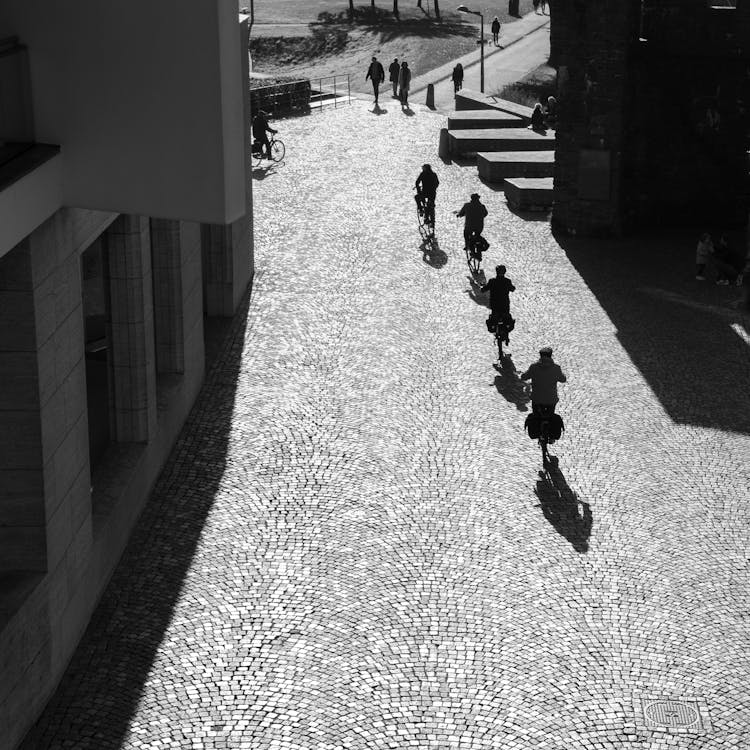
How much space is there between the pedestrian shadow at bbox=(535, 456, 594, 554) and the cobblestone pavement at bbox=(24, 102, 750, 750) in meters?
0.04

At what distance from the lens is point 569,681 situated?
42.2ft

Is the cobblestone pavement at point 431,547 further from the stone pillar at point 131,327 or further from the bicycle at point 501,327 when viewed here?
the stone pillar at point 131,327

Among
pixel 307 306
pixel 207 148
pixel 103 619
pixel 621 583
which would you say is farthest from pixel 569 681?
pixel 307 306

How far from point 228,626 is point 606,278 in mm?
15216

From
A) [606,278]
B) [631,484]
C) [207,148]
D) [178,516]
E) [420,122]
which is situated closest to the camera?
[207,148]

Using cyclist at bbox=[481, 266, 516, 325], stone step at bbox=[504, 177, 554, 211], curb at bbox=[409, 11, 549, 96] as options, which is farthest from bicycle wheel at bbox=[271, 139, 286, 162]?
cyclist at bbox=[481, 266, 516, 325]

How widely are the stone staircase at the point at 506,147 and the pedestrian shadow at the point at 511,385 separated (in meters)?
11.6

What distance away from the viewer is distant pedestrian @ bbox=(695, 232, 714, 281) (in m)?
27.2

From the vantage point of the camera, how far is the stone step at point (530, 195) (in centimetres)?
3266

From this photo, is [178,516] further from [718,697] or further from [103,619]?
[718,697]

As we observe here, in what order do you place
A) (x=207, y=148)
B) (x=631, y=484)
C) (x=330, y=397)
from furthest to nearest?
(x=330, y=397), (x=631, y=484), (x=207, y=148)

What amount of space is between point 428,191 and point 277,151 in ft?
30.3

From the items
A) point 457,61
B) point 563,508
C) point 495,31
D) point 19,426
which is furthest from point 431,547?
point 495,31

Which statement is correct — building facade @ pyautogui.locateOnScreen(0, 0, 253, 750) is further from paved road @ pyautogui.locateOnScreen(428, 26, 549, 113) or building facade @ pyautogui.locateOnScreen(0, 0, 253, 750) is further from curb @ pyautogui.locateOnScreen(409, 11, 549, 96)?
curb @ pyautogui.locateOnScreen(409, 11, 549, 96)
